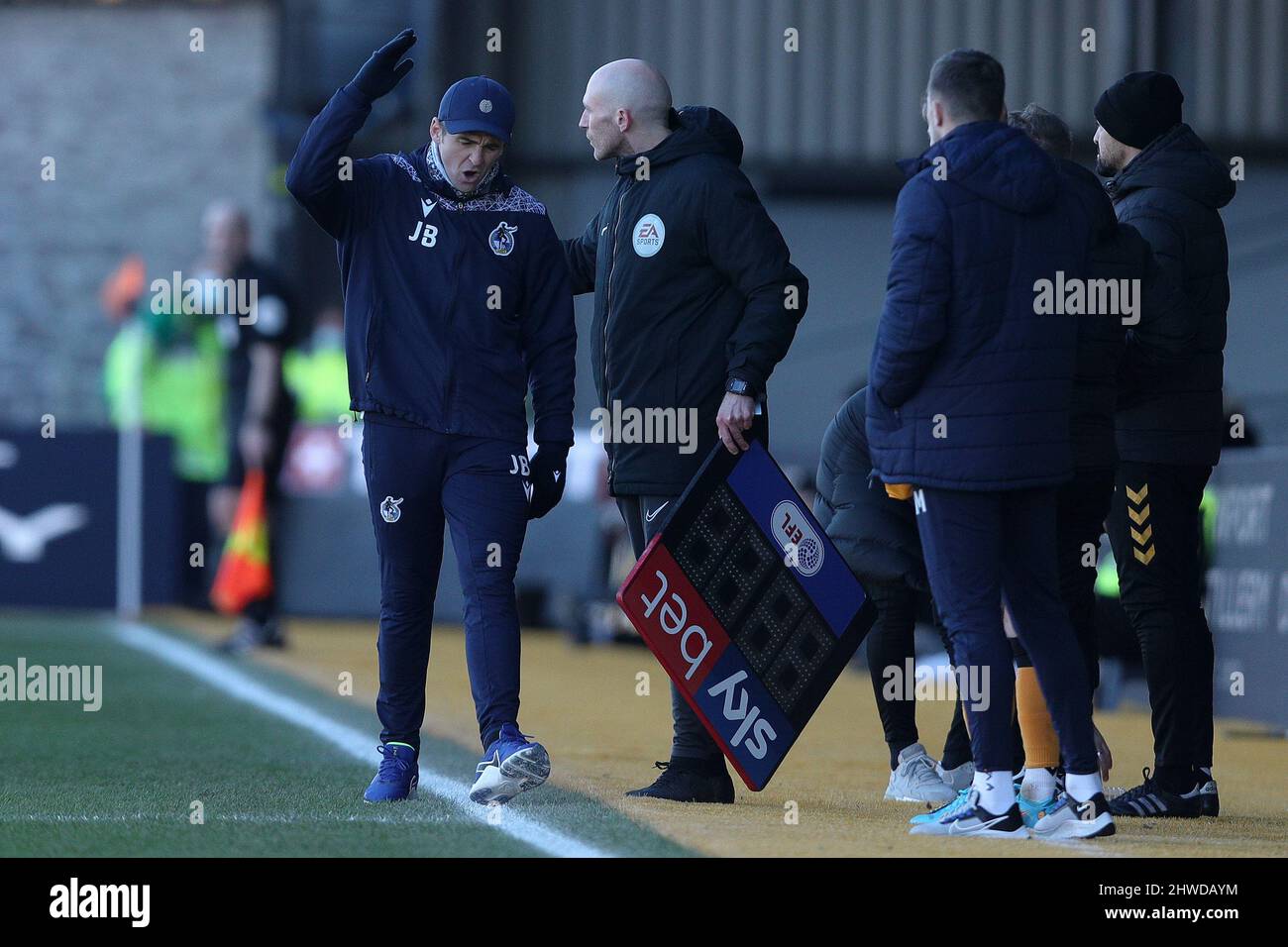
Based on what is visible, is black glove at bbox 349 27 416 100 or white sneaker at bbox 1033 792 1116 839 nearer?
white sneaker at bbox 1033 792 1116 839

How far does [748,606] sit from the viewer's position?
5555mm

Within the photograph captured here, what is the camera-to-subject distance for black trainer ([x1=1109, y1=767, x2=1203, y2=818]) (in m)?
5.62

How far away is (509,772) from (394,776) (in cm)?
33

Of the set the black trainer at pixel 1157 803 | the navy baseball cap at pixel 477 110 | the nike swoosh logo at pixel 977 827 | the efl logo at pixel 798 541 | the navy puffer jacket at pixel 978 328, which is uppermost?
the navy baseball cap at pixel 477 110

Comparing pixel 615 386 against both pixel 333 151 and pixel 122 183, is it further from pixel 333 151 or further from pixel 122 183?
pixel 122 183

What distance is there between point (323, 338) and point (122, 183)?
8.64 m

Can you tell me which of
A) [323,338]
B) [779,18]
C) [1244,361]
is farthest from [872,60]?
[323,338]

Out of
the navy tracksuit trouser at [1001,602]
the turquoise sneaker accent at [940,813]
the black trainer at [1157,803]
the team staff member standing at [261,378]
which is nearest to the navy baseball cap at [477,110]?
the navy tracksuit trouser at [1001,602]

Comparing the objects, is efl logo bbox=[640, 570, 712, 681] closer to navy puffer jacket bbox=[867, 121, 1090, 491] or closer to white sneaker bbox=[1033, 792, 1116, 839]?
navy puffer jacket bbox=[867, 121, 1090, 491]

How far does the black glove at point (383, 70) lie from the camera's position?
532 centimetres

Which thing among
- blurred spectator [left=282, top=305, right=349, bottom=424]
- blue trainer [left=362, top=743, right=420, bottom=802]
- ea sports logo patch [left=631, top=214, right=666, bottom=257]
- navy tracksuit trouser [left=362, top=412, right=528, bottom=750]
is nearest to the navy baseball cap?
ea sports logo patch [left=631, top=214, right=666, bottom=257]

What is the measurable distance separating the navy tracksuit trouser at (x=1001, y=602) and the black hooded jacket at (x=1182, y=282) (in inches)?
34.0

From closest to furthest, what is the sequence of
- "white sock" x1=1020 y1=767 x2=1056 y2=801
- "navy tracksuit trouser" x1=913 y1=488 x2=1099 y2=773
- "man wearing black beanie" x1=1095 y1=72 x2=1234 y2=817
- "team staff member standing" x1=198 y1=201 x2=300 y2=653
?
"navy tracksuit trouser" x1=913 y1=488 x2=1099 y2=773 < "white sock" x1=1020 y1=767 x2=1056 y2=801 < "man wearing black beanie" x1=1095 y1=72 x2=1234 y2=817 < "team staff member standing" x1=198 y1=201 x2=300 y2=653

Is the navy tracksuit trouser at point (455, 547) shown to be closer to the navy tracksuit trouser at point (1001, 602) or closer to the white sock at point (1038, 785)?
the navy tracksuit trouser at point (1001, 602)
